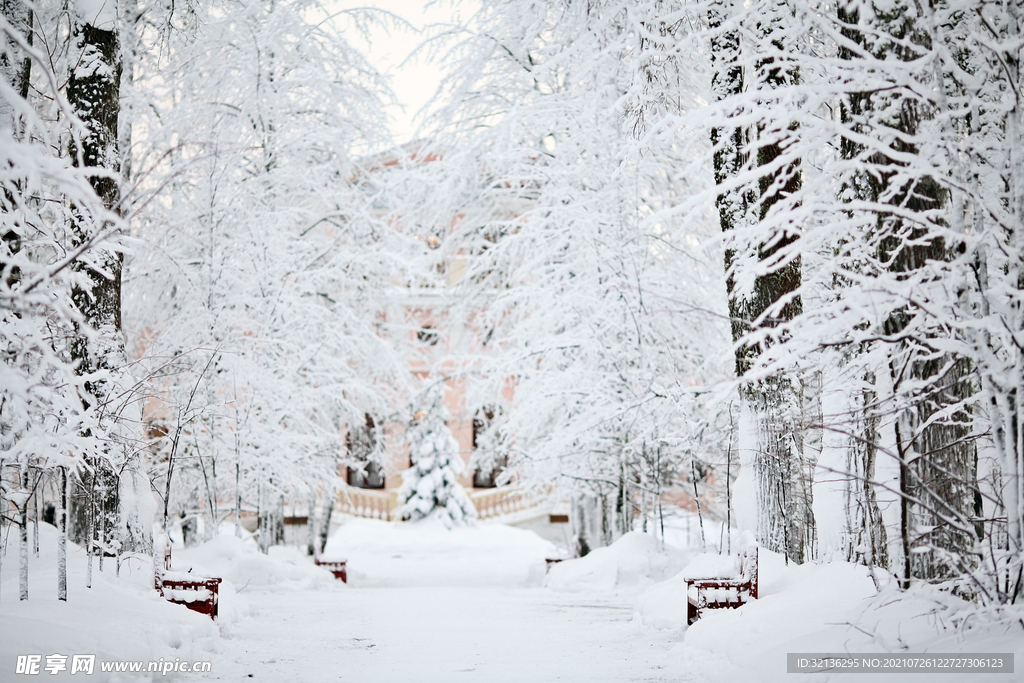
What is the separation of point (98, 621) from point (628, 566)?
7.42 metres

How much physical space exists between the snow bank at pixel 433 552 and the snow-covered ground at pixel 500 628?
15.9 ft

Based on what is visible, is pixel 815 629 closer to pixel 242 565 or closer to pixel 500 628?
pixel 500 628

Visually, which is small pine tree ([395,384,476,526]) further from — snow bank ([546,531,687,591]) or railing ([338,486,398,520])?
snow bank ([546,531,687,591])

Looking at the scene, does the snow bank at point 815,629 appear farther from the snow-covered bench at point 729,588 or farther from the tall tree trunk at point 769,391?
the tall tree trunk at point 769,391

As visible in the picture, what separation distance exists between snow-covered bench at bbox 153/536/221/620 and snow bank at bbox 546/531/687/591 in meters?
5.68

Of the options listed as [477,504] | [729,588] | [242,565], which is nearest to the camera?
[729,588]

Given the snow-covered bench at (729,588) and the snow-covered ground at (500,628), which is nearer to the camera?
the snow-covered ground at (500,628)

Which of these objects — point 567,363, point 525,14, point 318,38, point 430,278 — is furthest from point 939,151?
point 318,38

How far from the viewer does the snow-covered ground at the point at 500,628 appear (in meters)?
4.93

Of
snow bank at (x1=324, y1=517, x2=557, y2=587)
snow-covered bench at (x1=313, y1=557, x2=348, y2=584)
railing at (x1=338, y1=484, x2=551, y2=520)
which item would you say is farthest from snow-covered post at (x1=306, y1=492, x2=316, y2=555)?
railing at (x1=338, y1=484, x2=551, y2=520)

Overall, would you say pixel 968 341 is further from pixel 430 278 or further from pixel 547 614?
pixel 430 278

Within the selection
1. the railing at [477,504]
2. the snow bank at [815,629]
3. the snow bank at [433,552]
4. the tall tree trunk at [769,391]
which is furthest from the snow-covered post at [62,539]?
the railing at [477,504]

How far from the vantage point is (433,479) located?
1019 inches

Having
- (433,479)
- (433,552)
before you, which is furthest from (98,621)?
(433,479)
